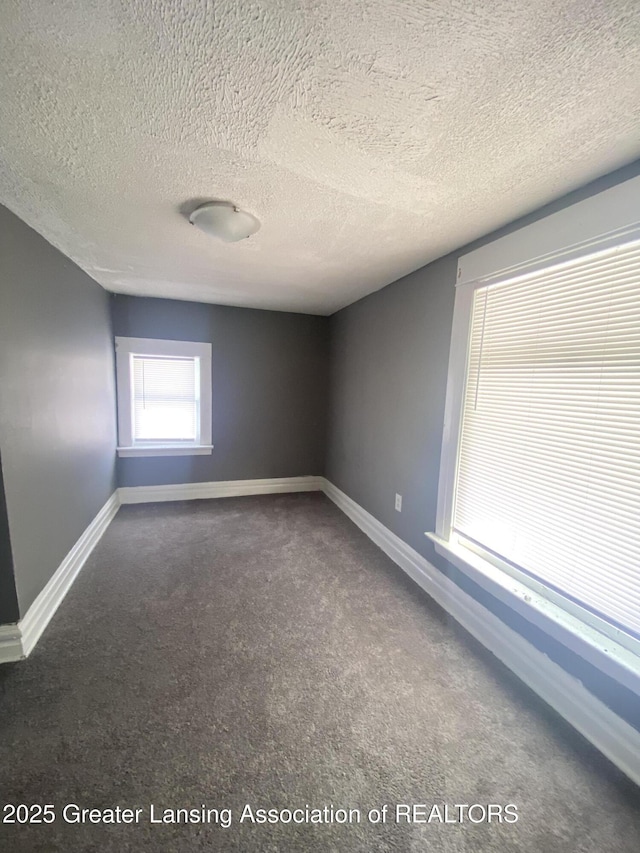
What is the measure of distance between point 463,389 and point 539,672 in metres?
1.38

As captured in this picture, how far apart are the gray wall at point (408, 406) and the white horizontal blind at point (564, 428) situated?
9.9 inches

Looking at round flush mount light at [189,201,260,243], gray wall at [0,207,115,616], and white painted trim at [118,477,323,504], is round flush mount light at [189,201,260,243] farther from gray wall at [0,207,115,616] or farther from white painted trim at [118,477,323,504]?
white painted trim at [118,477,323,504]

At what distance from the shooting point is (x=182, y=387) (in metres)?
3.58

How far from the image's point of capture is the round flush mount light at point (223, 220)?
1512mm

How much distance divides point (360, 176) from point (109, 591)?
8.42 ft

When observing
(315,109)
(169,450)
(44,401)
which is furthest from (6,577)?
(315,109)

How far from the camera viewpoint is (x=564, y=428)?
4.68ft

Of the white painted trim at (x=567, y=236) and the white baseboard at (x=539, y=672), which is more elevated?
the white painted trim at (x=567, y=236)

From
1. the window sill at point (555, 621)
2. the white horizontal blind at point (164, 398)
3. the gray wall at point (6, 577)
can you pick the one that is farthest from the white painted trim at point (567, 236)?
the white horizontal blind at point (164, 398)

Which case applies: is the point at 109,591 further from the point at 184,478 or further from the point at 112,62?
the point at 112,62

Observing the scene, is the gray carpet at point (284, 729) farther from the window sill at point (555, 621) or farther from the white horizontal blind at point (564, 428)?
the white horizontal blind at point (564, 428)

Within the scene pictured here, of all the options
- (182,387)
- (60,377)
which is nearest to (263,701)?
(60,377)

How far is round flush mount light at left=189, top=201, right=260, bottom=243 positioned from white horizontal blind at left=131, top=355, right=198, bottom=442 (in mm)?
2090

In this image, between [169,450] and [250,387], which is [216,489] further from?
[250,387]
